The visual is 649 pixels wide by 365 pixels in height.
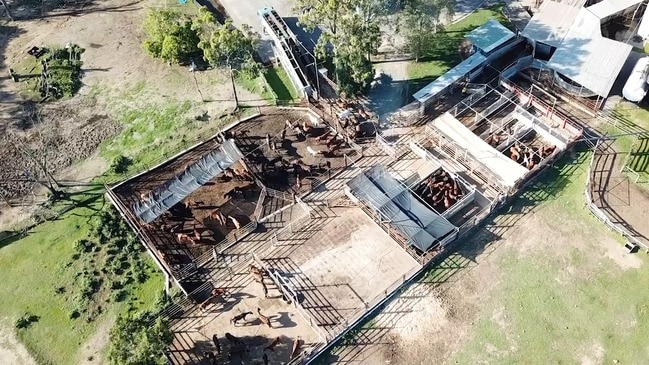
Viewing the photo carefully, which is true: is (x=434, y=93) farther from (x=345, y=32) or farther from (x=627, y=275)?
(x=627, y=275)

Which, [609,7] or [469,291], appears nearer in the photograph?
[469,291]

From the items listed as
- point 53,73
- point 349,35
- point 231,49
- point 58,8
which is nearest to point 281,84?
point 231,49

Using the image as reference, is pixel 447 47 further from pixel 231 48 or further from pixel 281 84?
pixel 231 48

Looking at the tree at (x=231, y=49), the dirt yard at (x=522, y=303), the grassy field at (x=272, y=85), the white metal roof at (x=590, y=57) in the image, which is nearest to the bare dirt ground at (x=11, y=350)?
the dirt yard at (x=522, y=303)

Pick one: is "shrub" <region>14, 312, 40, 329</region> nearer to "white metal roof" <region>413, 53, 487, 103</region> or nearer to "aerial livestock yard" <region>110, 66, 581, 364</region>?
"aerial livestock yard" <region>110, 66, 581, 364</region>

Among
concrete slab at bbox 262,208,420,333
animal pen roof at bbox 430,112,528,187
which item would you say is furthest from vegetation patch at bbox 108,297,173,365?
animal pen roof at bbox 430,112,528,187
